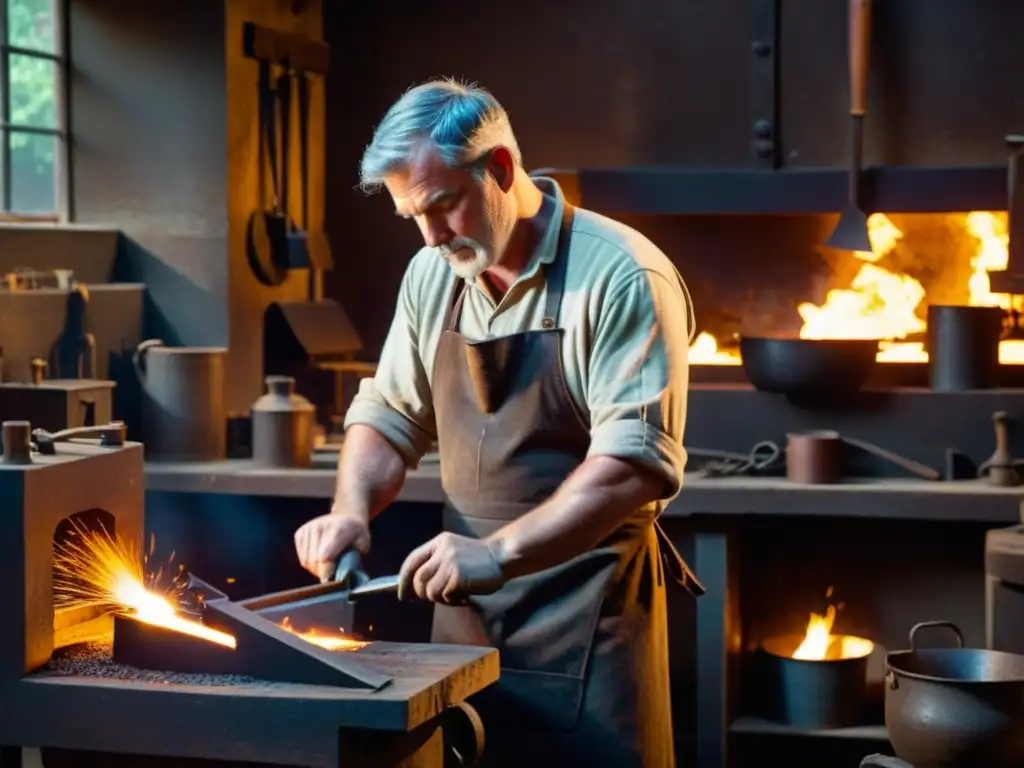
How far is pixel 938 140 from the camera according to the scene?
494 cm

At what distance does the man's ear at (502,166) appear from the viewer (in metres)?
2.88

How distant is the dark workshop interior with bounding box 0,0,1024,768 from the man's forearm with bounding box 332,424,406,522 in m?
0.95

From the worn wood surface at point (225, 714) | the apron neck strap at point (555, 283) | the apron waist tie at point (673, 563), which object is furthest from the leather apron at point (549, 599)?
the worn wood surface at point (225, 714)

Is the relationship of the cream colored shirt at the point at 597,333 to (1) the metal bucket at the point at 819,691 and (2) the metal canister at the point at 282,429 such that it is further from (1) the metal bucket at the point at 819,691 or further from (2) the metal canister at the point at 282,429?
(1) the metal bucket at the point at 819,691

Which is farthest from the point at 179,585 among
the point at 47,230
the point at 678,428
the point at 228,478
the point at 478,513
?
the point at 47,230

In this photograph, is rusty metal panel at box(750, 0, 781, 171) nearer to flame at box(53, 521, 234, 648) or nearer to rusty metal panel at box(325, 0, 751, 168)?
rusty metal panel at box(325, 0, 751, 168)

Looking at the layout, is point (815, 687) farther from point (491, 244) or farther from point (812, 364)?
point (491, 244)

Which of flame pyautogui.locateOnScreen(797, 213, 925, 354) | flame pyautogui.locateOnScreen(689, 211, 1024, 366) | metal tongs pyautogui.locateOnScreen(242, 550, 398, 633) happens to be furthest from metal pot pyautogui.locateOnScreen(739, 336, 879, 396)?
metal tongs pyautogui.locateOnScreen(242, 550, 398, 633)

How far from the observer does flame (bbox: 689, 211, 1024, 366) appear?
16.2 ft

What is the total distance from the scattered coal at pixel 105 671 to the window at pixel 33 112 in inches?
83.2

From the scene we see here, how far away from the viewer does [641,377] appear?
111 inches

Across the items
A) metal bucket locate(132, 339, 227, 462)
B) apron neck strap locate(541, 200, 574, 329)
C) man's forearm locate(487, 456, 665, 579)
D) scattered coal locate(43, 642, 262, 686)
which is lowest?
scattered coal locate(43, 642, 262, 686)

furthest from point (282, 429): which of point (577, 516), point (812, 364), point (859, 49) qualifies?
point (859, 49)

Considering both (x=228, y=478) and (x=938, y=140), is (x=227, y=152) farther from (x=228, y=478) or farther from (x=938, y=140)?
(x=938, y=140)
